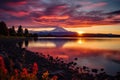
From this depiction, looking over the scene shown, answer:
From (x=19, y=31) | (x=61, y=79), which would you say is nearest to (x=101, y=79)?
(x=61, y=79)

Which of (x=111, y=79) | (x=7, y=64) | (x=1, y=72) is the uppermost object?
(x=1, y=72)

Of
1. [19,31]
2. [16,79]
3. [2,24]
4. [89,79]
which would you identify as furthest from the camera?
[19,31]

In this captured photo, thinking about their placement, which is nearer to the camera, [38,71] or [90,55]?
[38,71]

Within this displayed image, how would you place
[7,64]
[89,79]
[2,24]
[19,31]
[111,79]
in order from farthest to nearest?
[19,31], [2,24], [111,79], [89,79], [7,64]

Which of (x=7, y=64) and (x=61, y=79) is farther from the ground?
(x=7, y=64)

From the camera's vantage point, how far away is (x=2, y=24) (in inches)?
3782

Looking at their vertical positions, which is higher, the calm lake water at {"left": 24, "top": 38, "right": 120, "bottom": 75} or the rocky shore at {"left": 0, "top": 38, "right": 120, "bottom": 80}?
the rocky shore at {"left": 0, "top": 38, "right": 120, "bottom": 80}

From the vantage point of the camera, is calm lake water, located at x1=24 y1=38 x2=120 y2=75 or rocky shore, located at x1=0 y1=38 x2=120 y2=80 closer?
rocky shore, located at x1=0 y1=38 x2=120 y2=80

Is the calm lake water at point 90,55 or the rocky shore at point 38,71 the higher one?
the rocky shore at point 38,71

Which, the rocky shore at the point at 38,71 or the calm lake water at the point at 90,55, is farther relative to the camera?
the calm lake water at the point at 90,55

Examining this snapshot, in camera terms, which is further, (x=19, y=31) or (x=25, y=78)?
(x=19, y=31)

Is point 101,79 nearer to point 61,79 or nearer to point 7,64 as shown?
point 61,79

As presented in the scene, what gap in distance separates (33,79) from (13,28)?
385 feet

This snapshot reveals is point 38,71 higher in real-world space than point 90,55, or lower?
higher
